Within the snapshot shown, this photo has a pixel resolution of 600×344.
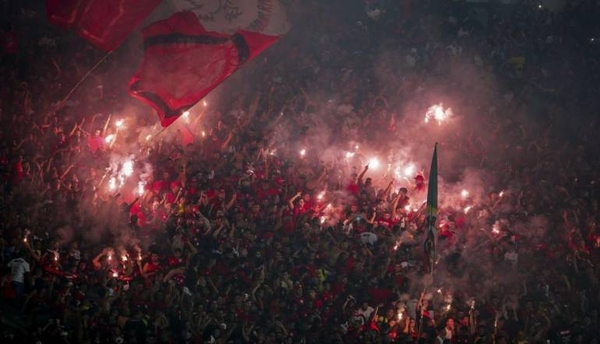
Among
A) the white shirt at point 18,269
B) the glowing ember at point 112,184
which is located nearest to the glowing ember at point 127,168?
the glowing ember at point 112,184

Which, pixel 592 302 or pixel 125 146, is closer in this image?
pixel 592 302

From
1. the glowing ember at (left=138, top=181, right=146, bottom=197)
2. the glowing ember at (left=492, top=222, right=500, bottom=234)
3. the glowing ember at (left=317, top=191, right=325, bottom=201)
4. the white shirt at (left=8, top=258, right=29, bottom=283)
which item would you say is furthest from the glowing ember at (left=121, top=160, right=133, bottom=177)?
the glowing ember at (left=492, top=222, right=500, bottom=234)

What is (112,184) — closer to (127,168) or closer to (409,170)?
(127,168)

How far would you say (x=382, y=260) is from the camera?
979 cm

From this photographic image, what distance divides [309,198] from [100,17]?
5.29m

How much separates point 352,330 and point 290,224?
2.30m

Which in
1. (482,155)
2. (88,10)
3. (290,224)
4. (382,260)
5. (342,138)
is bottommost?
(88,10)

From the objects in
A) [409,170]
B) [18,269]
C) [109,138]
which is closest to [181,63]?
[109,138]

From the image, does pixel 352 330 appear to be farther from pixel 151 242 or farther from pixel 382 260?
pixel 151 242

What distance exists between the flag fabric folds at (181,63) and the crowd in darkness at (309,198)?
102cm

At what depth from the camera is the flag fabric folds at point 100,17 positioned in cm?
1116

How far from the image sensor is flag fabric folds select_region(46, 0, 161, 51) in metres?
11.2

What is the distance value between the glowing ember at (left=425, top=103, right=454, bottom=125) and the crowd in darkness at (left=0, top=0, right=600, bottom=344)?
340 millimetres

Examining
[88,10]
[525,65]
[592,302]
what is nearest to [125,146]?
[88,10]
